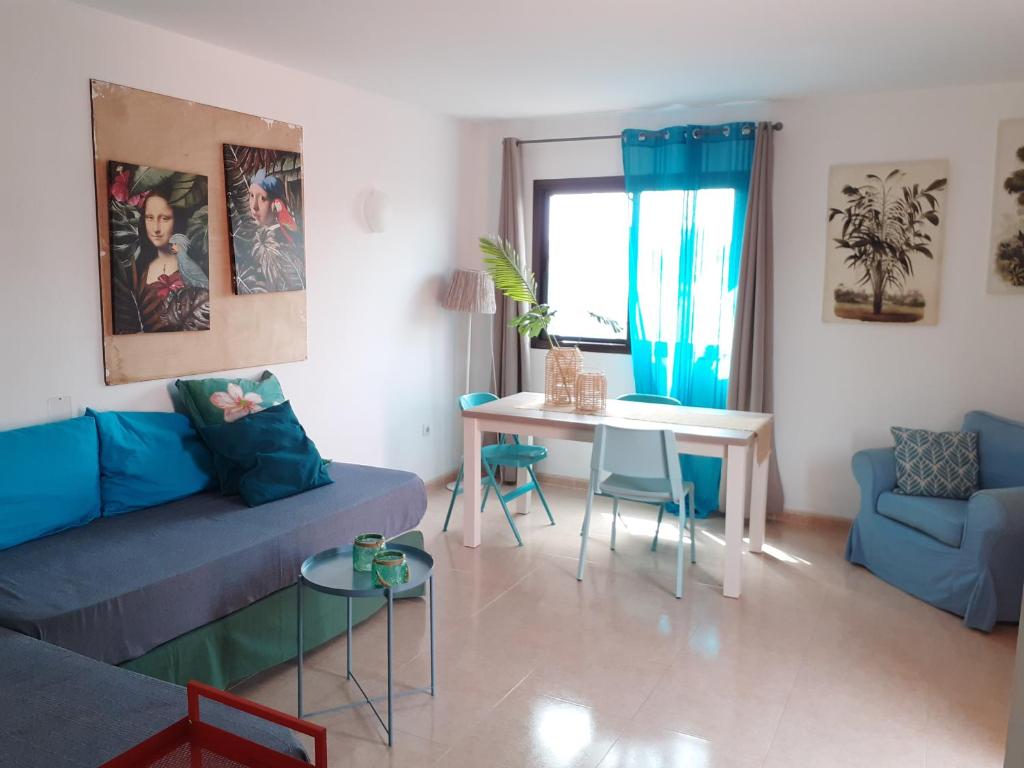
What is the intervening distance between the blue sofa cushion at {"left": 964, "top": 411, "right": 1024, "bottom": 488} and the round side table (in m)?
2.98

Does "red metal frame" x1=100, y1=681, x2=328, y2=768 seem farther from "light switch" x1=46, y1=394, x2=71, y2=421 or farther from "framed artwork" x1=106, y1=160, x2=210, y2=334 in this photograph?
"framed artwork" x1=106, y1=160, x2=210, y2=334

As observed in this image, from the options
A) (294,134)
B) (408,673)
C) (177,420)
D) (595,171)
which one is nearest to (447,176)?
(595,171)

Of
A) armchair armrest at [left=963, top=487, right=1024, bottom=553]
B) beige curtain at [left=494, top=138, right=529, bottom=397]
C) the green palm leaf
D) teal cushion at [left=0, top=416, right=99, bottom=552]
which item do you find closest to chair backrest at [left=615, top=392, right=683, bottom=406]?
the green palm leaf

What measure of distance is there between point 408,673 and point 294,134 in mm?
2792

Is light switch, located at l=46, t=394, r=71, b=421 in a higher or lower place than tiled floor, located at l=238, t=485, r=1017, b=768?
higher

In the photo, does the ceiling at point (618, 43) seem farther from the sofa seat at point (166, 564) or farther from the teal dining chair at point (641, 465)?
the sofa seat at point (166, 564)

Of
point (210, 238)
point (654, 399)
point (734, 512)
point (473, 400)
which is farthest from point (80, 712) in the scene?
point (654, 399)

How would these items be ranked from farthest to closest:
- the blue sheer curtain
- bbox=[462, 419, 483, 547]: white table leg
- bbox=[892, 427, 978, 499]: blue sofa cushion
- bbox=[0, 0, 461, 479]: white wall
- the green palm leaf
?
the green palm leaf
the blue sheer curtain
bbox=[462, 419, 483, 547]: white table leg
bbox=[892, 427, 978, 499]: blue sofa cushion
bbox=[0, 0, 461, 479]: white wall

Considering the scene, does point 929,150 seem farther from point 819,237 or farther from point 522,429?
point 522,429

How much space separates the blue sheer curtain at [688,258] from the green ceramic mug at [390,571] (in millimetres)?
2966

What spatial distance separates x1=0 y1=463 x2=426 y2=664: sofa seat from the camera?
7.94 ft

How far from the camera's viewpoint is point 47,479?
2.96 meters

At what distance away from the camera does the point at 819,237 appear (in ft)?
16.0

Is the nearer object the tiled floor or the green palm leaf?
the tiled floor
